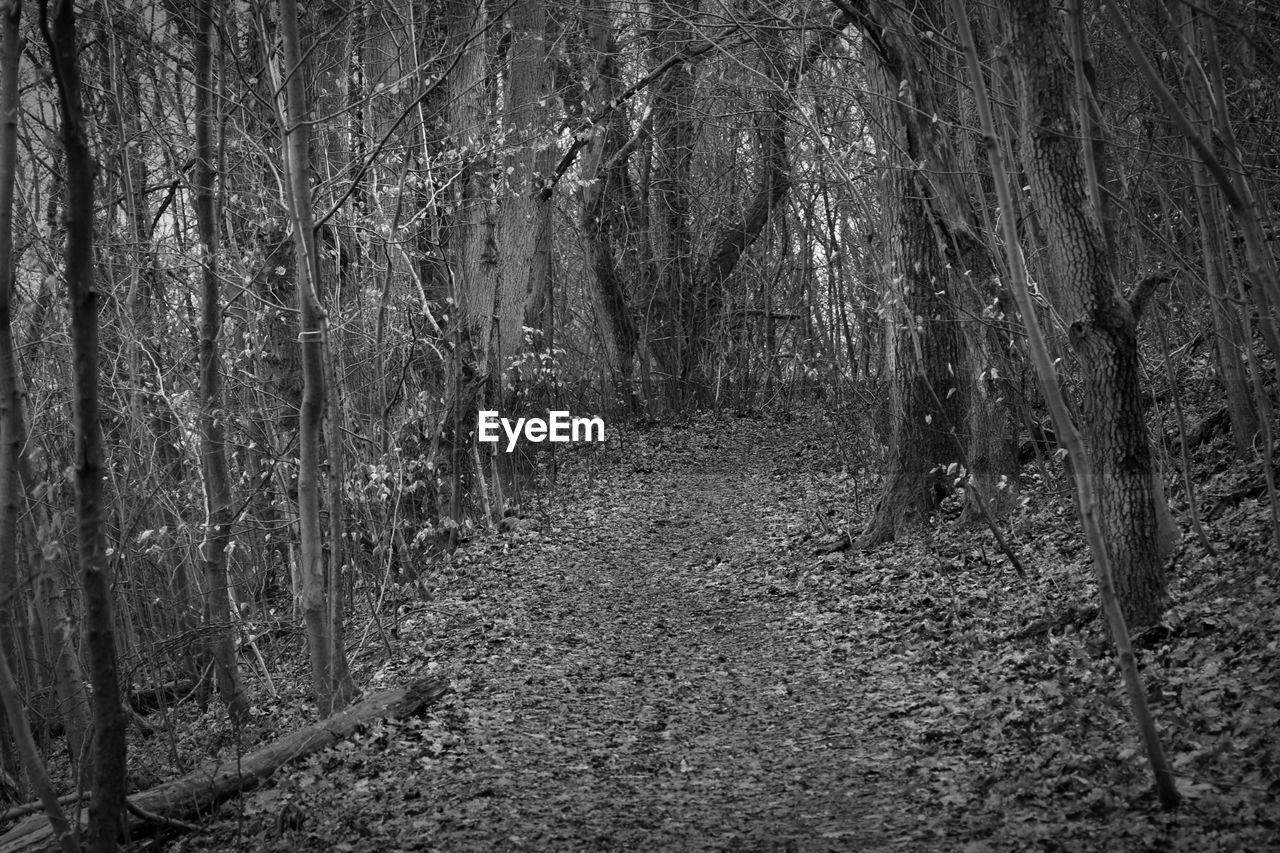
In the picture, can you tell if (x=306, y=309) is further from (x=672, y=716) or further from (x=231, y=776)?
(x=672, y=716)

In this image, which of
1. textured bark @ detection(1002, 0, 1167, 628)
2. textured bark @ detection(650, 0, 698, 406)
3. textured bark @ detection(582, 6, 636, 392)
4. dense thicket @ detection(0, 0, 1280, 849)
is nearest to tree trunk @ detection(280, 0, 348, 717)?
dense thicket @ detection(0, 0, 1280, 849)

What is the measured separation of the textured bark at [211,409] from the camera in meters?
8.05

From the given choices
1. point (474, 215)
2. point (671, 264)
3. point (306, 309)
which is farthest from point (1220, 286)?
point (671, 264)

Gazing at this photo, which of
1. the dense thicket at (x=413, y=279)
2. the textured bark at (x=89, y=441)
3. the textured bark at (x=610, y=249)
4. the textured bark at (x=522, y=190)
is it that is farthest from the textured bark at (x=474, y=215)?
the textured bark at (x=89, y=441)

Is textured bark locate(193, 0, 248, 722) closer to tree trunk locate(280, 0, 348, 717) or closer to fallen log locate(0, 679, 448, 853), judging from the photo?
tree trunk locate(280, 0, 348, 717)

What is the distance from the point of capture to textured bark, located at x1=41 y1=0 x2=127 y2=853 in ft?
14.0

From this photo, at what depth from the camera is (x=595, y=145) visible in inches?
670

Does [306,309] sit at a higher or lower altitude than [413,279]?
lower

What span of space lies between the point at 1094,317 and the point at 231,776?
18.3ft

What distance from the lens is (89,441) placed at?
14.8 feet

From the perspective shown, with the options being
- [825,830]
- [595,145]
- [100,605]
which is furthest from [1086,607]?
[595,145]

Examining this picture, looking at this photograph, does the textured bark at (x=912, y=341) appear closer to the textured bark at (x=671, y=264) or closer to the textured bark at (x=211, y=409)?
the textured bark at (x=211, y=409)

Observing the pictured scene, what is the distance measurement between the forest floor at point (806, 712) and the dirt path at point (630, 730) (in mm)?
23

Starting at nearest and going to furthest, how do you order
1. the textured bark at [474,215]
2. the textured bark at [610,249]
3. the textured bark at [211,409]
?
1. the textured bark at [211,409]
2. the textured bark at [474,215]
3. the textured bark at [610,249]
